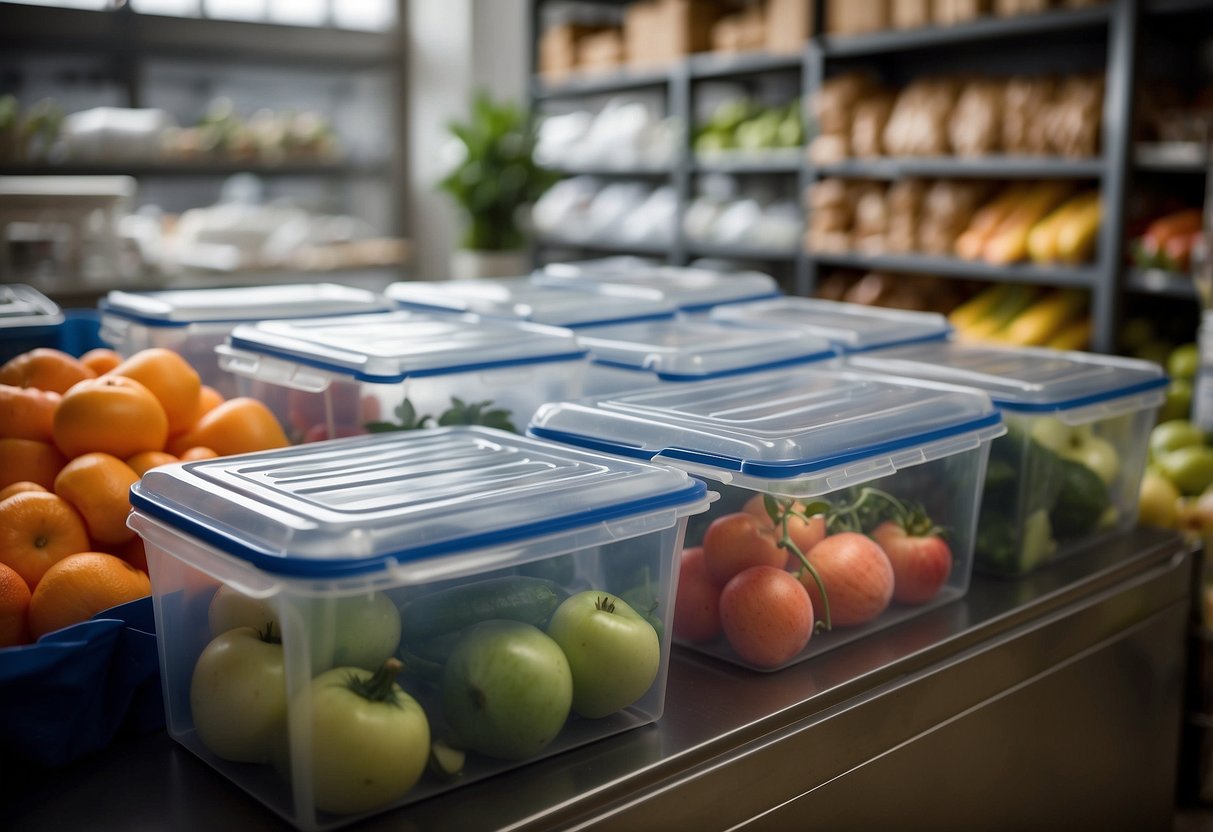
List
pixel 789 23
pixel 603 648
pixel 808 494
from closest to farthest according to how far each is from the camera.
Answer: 1. pixel 603 648
2. pixel 808 494
3. pixel 789 23

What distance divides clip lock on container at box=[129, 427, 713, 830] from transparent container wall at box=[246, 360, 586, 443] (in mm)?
287

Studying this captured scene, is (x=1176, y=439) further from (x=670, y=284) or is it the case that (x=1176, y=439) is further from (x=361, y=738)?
(x=361, y=738)

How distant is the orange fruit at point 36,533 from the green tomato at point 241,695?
245 millimetres

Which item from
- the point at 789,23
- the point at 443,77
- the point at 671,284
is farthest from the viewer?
the point at 443,77

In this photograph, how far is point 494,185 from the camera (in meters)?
5.03

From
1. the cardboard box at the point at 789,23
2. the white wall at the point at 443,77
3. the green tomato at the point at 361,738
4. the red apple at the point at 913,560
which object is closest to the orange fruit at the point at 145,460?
the green tomato at the point at 361,738

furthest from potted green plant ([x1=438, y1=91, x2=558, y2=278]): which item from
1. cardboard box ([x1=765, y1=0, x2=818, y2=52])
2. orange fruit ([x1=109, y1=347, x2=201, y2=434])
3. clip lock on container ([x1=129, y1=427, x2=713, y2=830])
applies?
clip lock on container ([x1=129, y1=427, x2=713, y2=830])

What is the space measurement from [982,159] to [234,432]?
301 centimetres

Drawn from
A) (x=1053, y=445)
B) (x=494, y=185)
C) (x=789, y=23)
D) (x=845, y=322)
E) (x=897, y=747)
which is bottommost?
(x=897, y=747)

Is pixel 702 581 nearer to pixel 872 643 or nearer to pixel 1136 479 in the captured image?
pixel 872 643

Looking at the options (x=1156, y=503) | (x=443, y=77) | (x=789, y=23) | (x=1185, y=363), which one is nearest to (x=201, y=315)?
(x=1156, y=503)

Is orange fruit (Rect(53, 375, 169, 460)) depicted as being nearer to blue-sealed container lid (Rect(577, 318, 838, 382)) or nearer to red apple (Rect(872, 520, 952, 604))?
blue-sealed container lid (Rect(577, 318, 838, 382))

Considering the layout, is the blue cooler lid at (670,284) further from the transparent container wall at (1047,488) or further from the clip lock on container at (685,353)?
the transparent container wall at (1047,488)

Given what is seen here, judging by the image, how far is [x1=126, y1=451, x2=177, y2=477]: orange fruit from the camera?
1.13 metres
